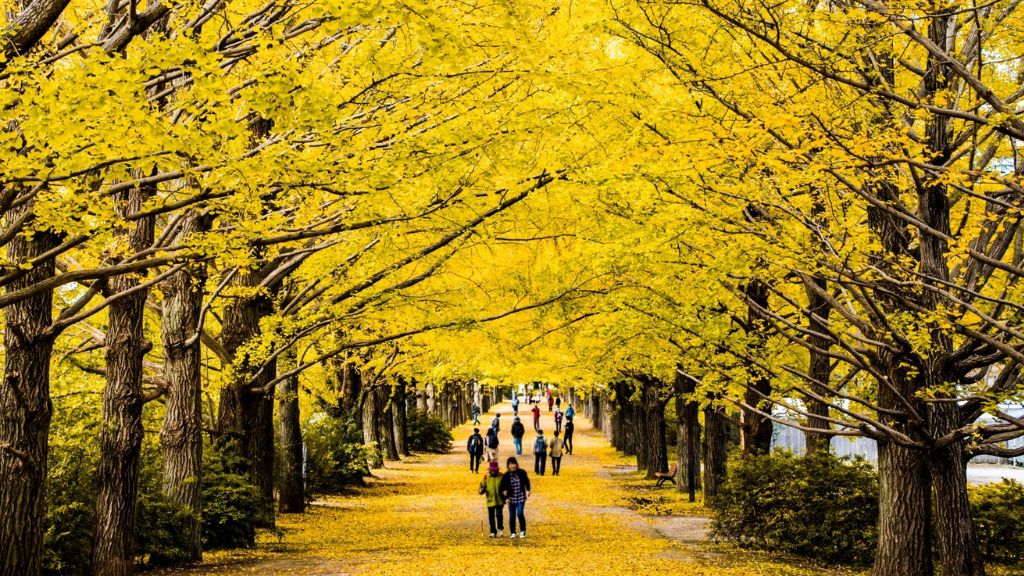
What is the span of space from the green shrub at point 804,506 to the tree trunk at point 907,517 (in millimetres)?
3090

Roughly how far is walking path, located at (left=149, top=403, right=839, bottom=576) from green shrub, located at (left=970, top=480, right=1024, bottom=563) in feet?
8.52

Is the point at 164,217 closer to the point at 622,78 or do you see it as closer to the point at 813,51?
the point at 622,78

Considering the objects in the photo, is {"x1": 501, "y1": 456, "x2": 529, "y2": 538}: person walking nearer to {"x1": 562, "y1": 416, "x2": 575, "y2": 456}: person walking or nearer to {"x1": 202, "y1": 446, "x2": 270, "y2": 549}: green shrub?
{"x1": 202, "y1": 446, "x2": 270, "y2": 549}: green shrub

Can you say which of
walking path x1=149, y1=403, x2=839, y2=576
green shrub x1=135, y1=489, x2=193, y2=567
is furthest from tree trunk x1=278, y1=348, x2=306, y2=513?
green shrub x1=135, y1=489, x2=193, y2=567

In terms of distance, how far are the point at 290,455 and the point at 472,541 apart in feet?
20.0

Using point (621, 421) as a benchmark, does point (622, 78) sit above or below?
above

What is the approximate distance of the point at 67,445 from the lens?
1221 cm

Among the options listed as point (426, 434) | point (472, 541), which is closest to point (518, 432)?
point (426, 434)

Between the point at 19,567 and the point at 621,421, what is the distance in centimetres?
3675

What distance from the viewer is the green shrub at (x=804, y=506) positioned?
1422cm

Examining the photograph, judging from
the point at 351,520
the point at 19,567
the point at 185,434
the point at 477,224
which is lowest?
the point at 351,520

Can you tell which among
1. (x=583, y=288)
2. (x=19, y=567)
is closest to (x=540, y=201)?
(x=583, y=288)

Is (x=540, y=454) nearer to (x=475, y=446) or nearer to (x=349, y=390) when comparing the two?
(x=475, y=446)

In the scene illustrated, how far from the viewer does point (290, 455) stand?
70.4ft
